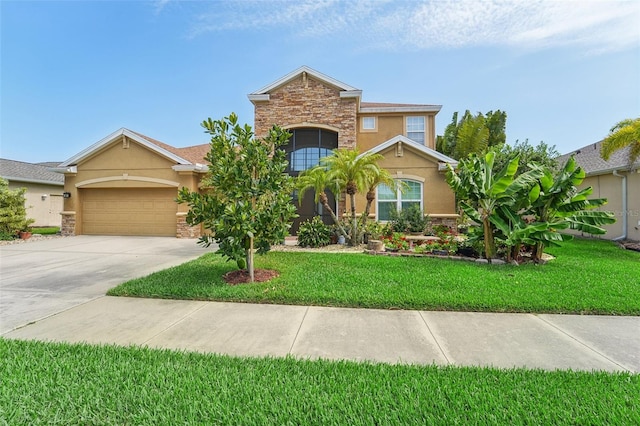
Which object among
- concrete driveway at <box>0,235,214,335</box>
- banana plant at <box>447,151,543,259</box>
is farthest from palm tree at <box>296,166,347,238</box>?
concrete driveway at <box>0,235,214,335</box>

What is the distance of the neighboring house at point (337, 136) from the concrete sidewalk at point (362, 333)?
31.2ft

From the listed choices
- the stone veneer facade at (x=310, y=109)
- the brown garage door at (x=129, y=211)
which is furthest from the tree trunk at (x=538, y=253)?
the brown garage door at (x=129, y=211)

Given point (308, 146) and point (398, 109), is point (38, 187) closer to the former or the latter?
point (308, 146)

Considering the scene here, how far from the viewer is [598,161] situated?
1616 cm

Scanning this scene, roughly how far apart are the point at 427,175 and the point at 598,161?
10.4m

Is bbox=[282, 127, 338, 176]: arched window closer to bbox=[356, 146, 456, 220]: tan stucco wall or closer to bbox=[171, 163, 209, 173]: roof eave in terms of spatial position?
bbox=[356, 146, 456, 220]: tan stucco wall

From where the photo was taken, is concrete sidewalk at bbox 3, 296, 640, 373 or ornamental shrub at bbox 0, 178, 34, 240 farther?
ornamental shrub at bbox 0, 178, 34, 240

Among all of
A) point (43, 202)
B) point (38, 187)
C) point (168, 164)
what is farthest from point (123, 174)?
point (43, 202)

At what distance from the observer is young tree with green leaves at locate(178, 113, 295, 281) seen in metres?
5.72

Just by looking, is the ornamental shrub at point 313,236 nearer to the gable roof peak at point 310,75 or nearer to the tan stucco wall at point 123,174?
the tan stucco wall at point 123,174

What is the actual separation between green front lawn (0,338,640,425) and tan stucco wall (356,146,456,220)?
11.2 meters

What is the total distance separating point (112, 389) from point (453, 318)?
435 centimetres

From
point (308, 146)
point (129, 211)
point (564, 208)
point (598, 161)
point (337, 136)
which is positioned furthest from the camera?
point (598, 161)

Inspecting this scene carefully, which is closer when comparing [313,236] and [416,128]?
[313,236]
